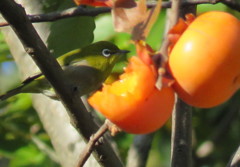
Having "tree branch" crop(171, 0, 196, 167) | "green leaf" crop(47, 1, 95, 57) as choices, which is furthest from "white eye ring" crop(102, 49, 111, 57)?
"green leaf" crop(47, 1, 95, 57)

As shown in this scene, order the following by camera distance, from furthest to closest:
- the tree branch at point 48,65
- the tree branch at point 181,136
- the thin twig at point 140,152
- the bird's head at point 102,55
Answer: the bird's head at point 102,55, the thin twig at point 140,152, the tree branch at point 181,136, the tree branch at point 48,65

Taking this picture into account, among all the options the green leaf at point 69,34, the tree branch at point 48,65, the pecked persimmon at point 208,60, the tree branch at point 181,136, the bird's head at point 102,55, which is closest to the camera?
the pecked persimmon at point 208,60

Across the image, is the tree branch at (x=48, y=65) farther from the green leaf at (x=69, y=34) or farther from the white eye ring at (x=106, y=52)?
A: the white eye ring at (x=106, y=52)

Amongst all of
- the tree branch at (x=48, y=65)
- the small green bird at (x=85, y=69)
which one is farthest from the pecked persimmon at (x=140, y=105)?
the small green bird at (x=85, y=69)

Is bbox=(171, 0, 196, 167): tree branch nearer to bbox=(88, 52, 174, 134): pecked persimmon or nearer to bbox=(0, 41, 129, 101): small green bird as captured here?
bbox=(0, 41, 129, 101): small green bird

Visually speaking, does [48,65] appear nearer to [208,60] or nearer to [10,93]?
[208,60]
